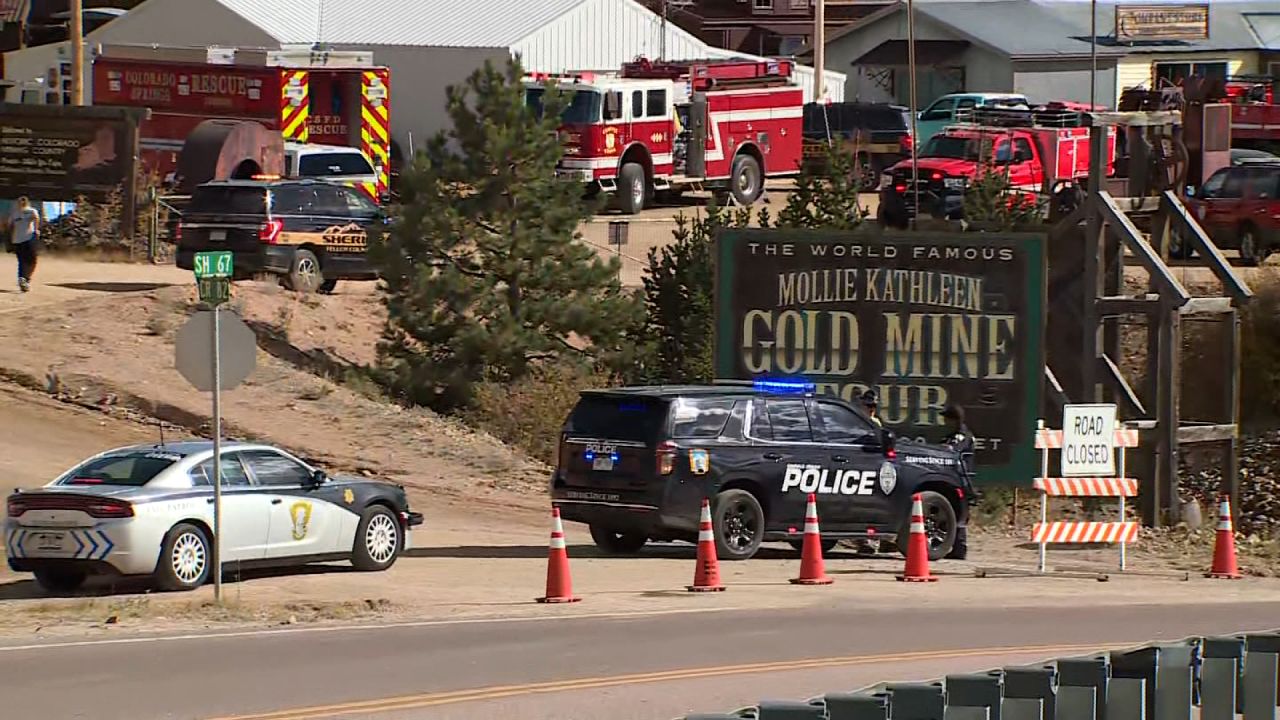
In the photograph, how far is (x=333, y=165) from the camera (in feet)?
132

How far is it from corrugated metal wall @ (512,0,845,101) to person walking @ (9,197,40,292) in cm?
2710

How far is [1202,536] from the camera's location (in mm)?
24484

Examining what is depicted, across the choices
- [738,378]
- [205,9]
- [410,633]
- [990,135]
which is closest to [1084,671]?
[410,633]

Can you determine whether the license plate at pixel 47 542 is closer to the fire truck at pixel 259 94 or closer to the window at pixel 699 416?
the window at pixel 699 416

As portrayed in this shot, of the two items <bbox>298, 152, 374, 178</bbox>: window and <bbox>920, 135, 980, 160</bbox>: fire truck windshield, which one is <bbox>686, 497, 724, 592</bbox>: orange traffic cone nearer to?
<bbox>298, 152, 374, 178</bbox>: window

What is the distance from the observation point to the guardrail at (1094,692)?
829 cm

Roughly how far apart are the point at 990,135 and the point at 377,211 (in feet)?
48.1

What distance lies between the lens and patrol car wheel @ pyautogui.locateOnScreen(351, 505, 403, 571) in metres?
20.4

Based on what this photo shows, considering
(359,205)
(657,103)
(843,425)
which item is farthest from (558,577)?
(657,103)

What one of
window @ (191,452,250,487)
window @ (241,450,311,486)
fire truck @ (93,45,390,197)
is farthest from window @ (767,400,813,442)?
fire truck @ (93,45,390,197)

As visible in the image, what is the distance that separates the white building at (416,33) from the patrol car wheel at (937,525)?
37252mm

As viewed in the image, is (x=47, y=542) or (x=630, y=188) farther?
(x=630, y=188)

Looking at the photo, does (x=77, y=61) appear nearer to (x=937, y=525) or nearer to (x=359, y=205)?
(x=359, y=205)

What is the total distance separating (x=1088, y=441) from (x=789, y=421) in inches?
121
